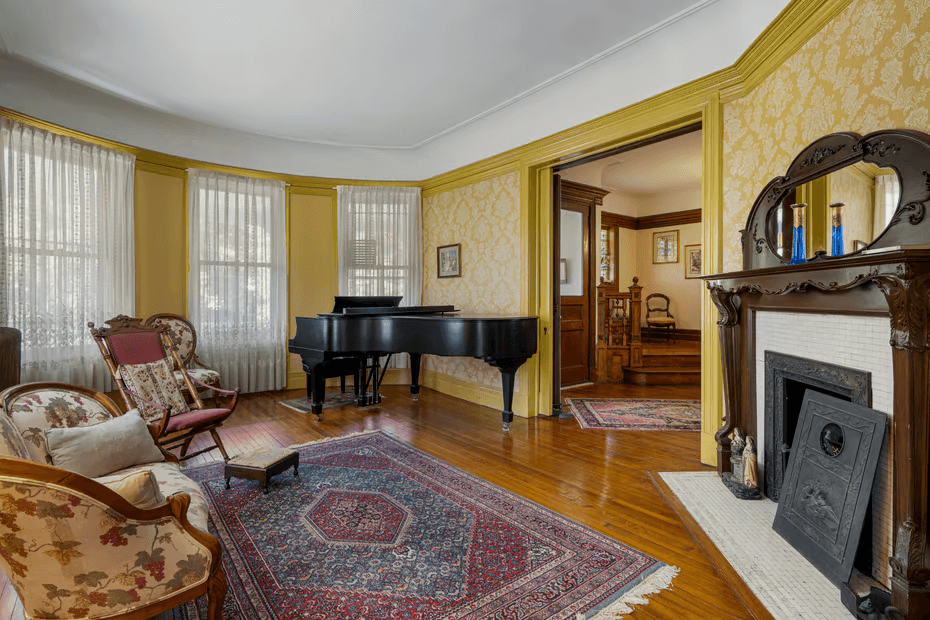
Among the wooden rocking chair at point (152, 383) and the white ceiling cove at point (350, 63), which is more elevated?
the white ceiling cove at point (350, 63)

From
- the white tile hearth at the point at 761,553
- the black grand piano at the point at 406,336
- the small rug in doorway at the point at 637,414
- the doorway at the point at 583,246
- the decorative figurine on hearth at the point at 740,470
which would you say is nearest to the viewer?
the white tile hearth at the point at 761,553

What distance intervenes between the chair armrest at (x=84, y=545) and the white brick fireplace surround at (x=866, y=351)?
8.55ft

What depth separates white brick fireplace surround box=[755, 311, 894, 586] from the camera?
6.16 feet

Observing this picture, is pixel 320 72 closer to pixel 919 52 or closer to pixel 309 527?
pixel 309 527

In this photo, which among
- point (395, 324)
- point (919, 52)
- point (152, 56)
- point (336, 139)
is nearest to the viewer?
point (919, 52)

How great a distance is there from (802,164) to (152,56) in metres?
4.72

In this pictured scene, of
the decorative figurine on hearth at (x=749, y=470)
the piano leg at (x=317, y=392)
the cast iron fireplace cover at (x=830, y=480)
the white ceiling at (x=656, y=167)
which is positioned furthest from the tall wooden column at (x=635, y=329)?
the cast iron fireplace cover at (x=830, y=480)

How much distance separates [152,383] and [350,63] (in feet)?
10.0

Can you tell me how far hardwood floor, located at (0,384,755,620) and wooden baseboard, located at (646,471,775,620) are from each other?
0.07 feet

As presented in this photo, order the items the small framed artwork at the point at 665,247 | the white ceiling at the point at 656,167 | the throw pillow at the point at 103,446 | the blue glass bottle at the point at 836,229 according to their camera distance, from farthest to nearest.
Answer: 1. the small framed artwork at the point at 665,247
2. the white ceiling at the point at 656,167
3. the blue glass bottle at the point at 836,229
4. the throw pillow at the point at 103,446

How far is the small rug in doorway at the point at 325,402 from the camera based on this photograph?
17.3 feet

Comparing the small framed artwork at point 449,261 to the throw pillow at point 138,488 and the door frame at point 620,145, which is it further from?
the throw pillow at point 138,488

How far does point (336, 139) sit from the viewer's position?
5.98 meters

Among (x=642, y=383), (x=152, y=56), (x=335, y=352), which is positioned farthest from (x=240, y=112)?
(x=642, y=383)
